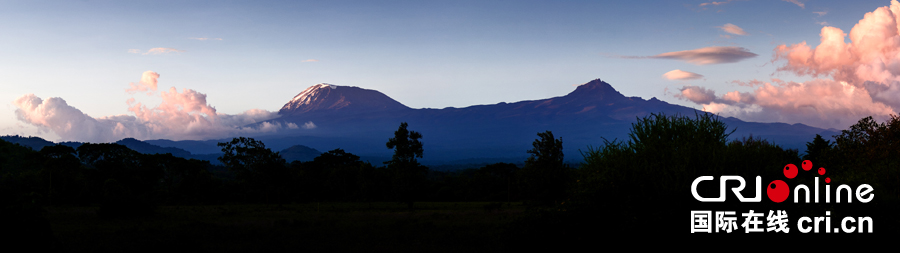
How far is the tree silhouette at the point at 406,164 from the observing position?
170ft

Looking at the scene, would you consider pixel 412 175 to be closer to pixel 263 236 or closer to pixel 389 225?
pixel 389 225

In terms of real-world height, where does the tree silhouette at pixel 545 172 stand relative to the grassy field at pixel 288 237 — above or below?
above

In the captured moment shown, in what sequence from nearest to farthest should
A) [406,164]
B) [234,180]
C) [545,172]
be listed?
1. [406,164]
2. [545,172]
3. [234,180]

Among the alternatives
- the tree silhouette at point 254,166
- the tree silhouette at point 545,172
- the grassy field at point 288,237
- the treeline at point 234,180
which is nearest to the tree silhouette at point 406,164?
the treeline at point 234,180

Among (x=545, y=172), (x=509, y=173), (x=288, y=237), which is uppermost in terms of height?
(x=545, y=172)

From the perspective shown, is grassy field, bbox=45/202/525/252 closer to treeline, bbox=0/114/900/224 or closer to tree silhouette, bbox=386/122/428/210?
treeline, bbox=0/114/900/224

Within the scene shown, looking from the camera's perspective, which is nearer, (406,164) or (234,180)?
(406,164)

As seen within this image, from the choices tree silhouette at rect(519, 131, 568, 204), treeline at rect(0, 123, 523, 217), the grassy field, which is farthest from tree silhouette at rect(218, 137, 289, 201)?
tree silhouette at rect(519, 131, 568, 204)

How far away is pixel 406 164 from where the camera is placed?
52188 mm

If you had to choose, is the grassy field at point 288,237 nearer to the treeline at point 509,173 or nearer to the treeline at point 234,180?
the treeline at point 509,173

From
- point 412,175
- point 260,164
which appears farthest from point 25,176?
point 412,175

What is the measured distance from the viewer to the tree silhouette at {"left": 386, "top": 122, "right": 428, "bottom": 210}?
170 feet

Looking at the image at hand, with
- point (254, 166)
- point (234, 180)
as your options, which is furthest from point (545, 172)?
point (234, 180)

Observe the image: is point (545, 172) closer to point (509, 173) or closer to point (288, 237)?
Result: point (288, 237)
